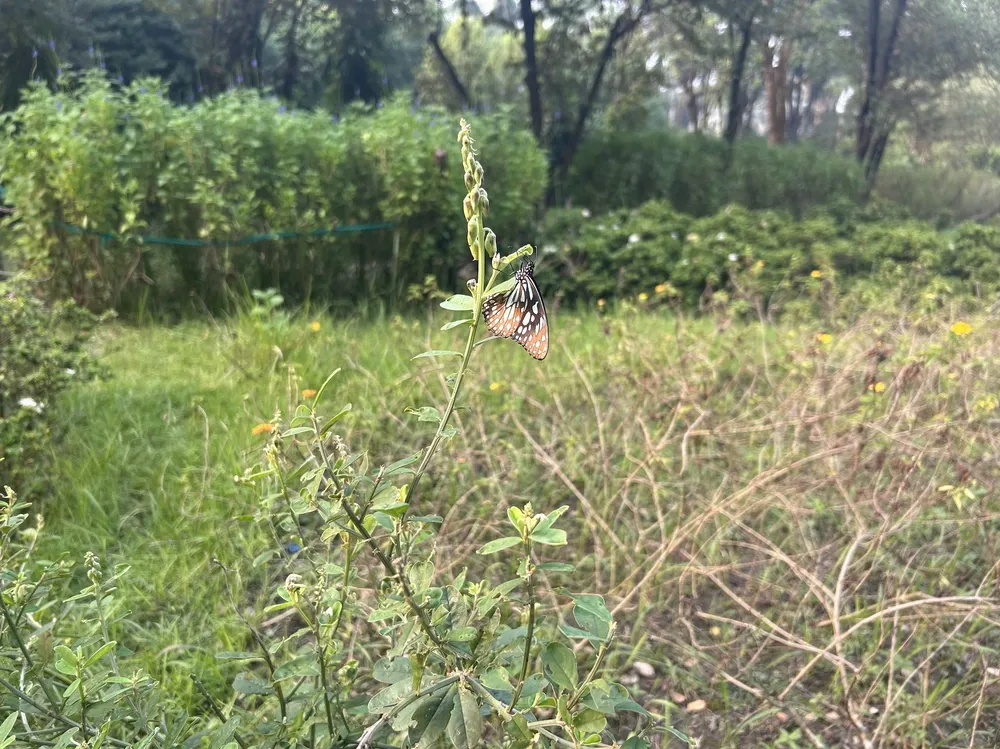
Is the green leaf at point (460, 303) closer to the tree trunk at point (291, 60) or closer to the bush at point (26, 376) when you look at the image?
the bush at point (26, 376)

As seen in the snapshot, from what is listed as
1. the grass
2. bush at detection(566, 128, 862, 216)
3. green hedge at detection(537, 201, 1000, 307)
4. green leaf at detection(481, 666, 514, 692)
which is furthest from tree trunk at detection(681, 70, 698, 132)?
green leaf at detection(481, 666, 514, 692)

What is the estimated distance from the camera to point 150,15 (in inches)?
340

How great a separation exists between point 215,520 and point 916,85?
372 inches

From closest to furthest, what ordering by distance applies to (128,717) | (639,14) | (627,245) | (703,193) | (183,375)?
(128,717)
(183,375)
(627,245)
(639,14)
(703,193)

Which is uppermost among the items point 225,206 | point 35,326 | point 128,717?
point 225,206

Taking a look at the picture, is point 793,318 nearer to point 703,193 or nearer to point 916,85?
point 703,193

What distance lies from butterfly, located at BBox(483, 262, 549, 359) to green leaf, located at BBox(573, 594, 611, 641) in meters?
0.29

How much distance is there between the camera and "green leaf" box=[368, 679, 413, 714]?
78 cm

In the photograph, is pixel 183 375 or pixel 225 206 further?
pixel 225 206

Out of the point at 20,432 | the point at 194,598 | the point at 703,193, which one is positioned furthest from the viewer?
the point at 703,193

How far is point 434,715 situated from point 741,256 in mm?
4932

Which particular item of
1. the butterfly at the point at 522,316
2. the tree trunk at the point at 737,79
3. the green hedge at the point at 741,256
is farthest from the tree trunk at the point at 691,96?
the butterfly at the point at 522,316

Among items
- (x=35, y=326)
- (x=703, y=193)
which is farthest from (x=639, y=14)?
(x=35, y=326)

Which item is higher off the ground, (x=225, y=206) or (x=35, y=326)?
(x=225, y=206)
